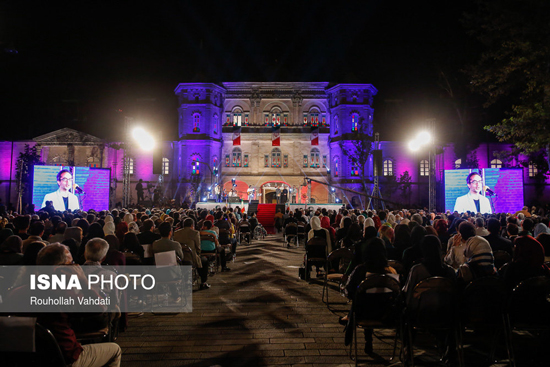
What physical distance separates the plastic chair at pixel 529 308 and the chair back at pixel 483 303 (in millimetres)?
125

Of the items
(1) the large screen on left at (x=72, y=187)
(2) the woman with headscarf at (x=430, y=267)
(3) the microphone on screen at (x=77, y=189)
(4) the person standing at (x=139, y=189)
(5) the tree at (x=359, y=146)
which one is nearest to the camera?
(2) the woman with headscarf at (x=430, y=267)

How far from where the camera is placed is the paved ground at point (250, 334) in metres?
4.76

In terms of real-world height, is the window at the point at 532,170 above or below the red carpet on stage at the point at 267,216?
above

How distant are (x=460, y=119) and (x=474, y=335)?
3834 centimetres

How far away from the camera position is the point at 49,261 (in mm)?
3697

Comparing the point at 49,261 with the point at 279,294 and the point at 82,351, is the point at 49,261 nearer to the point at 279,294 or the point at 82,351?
the point at 82,351

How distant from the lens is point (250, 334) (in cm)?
564

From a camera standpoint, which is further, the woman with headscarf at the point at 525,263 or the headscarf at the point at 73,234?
the headscarf at the point at 73,234

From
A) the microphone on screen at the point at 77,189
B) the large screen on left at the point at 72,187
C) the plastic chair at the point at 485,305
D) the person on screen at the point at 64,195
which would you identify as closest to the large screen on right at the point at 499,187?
the plastic chair at the point at 485,305

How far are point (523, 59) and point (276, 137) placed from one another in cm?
2830

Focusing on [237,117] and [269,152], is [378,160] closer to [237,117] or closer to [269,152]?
[269,152]

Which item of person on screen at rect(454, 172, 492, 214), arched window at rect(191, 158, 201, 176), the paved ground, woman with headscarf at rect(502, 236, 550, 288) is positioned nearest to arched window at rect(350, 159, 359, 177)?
arched window at rect(191, 158, 201, 176)

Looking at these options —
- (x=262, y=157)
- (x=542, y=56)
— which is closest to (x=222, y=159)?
(x=262, y=157)

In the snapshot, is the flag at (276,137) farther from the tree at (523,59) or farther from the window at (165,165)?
the tree at (523,59)
